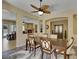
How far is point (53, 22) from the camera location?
12438 mm

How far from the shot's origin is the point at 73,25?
317 inches

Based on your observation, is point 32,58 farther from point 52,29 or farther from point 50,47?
point 52,29

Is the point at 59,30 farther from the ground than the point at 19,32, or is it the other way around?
the point at 59,30

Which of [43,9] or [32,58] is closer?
[32,58]

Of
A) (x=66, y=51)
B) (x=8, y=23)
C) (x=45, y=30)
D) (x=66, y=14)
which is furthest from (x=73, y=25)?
(x=8, y=23)

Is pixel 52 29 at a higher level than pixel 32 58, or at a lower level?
higher

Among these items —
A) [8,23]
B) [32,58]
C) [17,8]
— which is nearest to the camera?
[32,58]

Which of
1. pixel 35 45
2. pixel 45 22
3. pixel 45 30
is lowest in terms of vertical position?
pixel 35 45

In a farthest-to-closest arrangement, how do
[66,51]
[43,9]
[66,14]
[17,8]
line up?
1. [66,14]
2. [17,8]
3. [43,9]
4. [66,51]

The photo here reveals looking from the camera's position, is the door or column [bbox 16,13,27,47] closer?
column [bbox 16,13,27,47]

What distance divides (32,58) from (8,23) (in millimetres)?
11514

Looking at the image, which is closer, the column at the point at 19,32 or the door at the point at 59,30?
the column at the point at 19,32

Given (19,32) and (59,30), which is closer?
(19,32)

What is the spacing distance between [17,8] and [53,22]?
605cm
